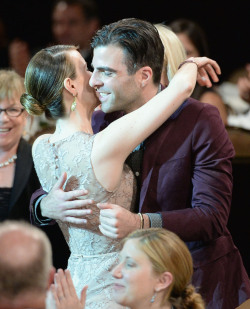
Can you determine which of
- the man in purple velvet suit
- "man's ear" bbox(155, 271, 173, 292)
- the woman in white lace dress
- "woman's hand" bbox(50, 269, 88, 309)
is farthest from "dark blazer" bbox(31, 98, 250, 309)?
"woman's hand" bbox(50, 269, 88, 309)

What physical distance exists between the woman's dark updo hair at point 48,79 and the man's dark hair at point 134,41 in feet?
0.57

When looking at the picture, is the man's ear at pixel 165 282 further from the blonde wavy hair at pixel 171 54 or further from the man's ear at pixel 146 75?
the blonde wavy hair at pixel 171 54

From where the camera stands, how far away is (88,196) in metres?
2.89

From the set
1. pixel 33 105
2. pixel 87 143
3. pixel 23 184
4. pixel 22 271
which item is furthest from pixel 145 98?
pixel 23 184

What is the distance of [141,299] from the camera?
8.51 ft

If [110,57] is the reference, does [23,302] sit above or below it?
below

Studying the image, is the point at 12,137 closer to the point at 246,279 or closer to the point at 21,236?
the point at 246,279

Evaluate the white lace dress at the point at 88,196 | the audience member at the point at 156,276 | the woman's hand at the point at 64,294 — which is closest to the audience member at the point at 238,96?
the white lace dress at the point at 88,196

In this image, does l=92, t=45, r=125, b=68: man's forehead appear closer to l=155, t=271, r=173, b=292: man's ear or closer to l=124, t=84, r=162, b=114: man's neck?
l=124, t=84, r=162, b=114: man's neck

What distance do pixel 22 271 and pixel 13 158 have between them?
7.46 feet

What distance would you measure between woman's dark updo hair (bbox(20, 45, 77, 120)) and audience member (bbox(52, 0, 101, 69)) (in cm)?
272

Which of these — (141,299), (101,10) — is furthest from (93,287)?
(101,10)

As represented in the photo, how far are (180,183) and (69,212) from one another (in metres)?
0.45

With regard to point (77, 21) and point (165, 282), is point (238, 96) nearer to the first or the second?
point (77, 21)
